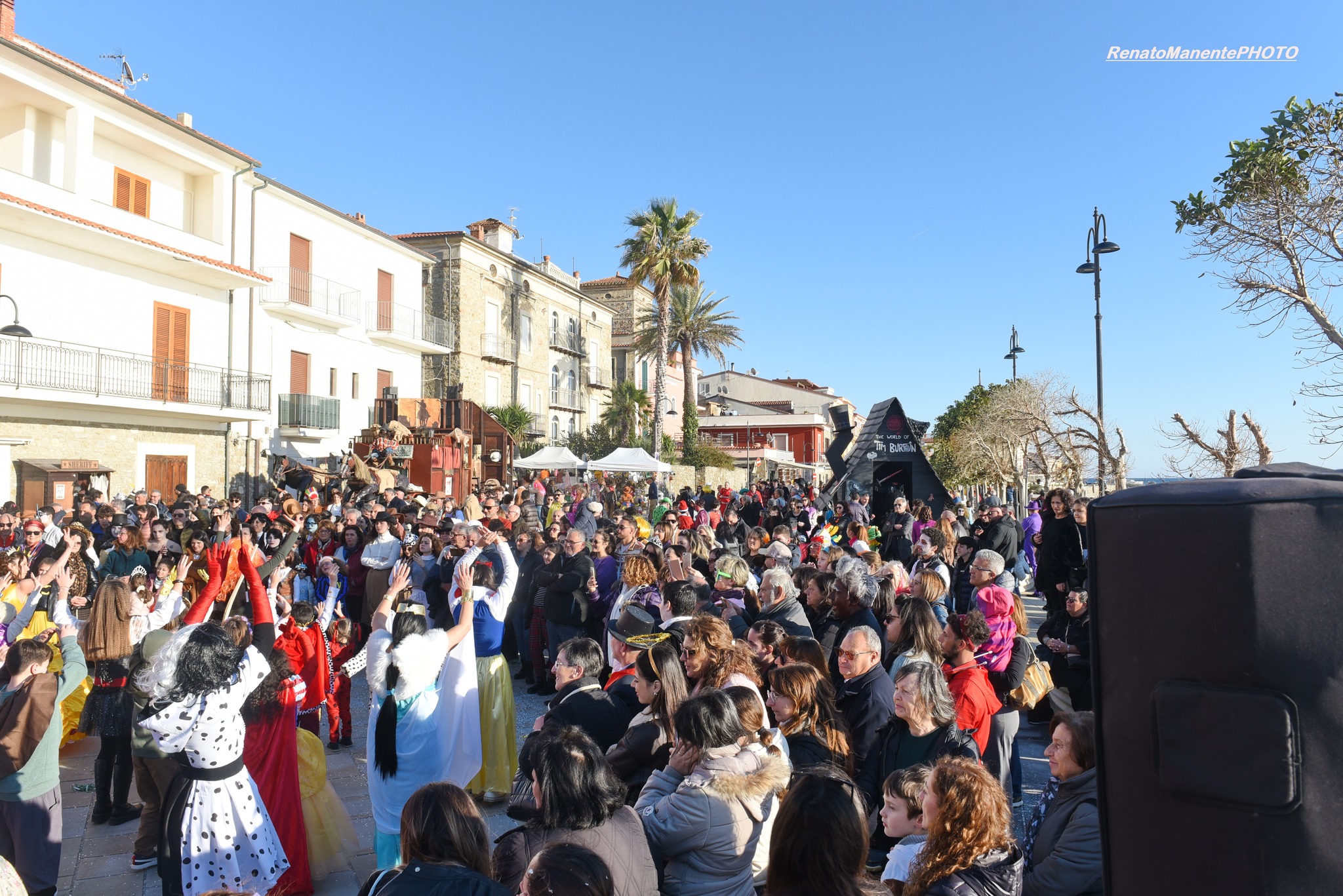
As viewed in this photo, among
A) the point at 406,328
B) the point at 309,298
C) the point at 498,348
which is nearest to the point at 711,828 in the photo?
the point at 309,298

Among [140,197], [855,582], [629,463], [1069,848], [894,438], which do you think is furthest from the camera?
[629,463]

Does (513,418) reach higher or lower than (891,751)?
higher

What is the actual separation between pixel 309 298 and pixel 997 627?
23.8m

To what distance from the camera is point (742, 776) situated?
286cm

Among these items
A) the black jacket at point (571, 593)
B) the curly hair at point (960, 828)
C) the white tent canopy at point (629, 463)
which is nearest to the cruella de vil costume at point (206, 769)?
the curly hair at point (960, 828)

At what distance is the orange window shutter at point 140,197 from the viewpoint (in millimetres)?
19438

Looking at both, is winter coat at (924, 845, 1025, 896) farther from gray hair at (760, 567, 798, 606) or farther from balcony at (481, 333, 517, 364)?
balcony at (481, 333, 517, 364)

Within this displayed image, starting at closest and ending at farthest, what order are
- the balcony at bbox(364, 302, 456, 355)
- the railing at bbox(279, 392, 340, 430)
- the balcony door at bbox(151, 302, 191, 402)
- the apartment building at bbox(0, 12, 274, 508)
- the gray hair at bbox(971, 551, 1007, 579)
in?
1. the gray hair at bbox(971, 551, 1007, 579)
2. the apartment building at bbox(0, 12, 274, 508)
3. the balcony door at bbox(151, 302, 191, 402)
4. the railing at bbox(279, 392, 340, 430)
5. the balcony at bbox(364, 302, 456, 355)

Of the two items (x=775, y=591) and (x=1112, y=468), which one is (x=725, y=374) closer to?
(x=1112, y=468)

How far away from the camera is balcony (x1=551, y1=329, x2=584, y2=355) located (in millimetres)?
38969

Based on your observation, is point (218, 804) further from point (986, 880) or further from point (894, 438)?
point (894, 438)

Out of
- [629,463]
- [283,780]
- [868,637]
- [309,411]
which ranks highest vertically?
[309,411]

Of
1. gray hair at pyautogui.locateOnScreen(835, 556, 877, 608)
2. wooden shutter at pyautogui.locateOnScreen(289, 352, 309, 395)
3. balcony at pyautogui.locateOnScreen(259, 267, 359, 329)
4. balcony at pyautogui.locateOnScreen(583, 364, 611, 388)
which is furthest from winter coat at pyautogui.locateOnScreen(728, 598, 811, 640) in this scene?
balcony at pyautogui.locateOnScreen(583, 364, 611, 388)

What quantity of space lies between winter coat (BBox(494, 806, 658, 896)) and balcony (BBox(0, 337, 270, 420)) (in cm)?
1835
